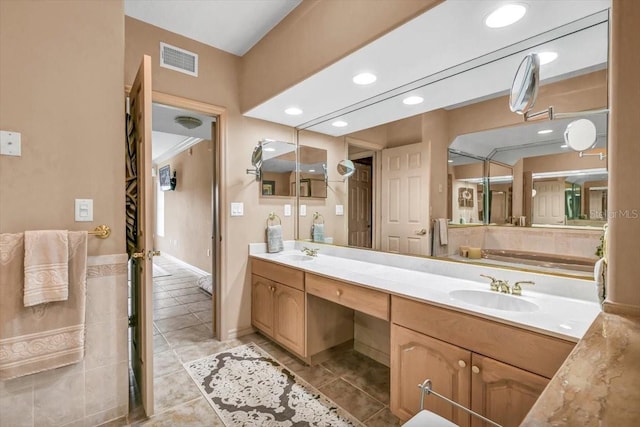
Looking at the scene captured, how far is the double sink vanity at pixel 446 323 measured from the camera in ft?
3.76

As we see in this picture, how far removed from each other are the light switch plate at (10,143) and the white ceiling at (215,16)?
4.25 ft

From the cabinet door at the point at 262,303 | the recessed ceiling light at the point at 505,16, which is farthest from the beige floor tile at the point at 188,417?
the recessed ceiling light at the point at 505,16

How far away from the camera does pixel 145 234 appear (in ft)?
5.41

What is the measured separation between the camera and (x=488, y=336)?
124cm

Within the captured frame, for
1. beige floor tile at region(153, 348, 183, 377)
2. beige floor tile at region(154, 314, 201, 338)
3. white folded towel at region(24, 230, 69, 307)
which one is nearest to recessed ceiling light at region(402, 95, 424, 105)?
white folded towel at region(24, 230, 69, 307)

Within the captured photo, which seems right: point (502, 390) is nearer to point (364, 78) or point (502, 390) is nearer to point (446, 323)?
point (446, 323)

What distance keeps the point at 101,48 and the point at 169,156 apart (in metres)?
5.70

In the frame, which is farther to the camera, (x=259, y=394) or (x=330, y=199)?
(x=330, y=199)

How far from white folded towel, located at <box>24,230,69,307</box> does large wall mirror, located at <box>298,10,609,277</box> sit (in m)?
1.98

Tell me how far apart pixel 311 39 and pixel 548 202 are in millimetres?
1766

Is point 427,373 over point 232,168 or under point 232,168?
under

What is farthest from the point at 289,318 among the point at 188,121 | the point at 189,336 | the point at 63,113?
the point at 188,121

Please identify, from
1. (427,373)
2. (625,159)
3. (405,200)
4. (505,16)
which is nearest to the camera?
(625,159)

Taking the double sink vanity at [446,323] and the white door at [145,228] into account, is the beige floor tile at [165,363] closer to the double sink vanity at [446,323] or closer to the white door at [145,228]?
the white door at [145,228]
